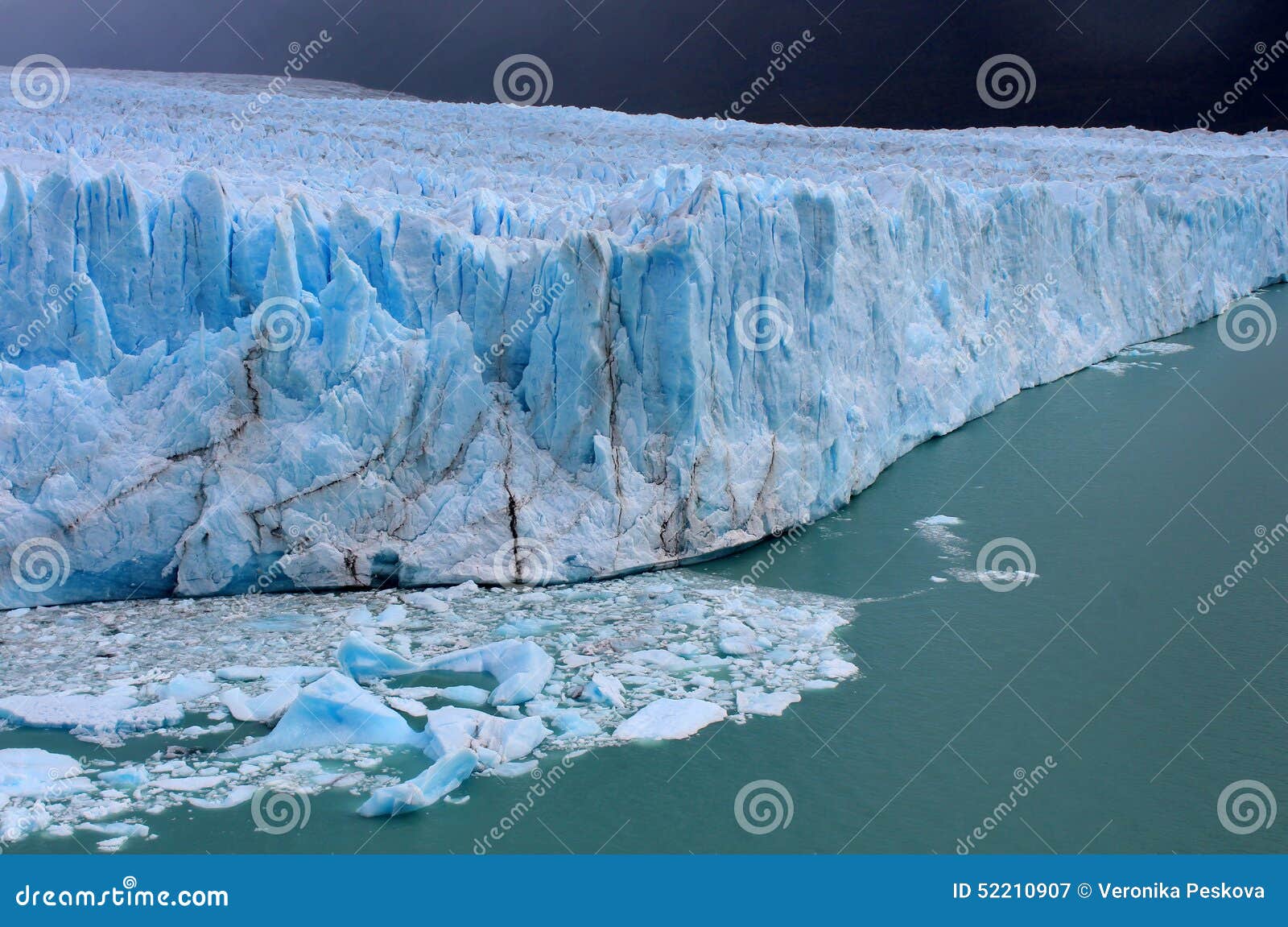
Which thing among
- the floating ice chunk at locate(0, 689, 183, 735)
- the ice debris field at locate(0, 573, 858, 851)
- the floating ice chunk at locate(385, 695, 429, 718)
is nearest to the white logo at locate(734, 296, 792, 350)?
the ice debris field at locate(0, 573, 858, 851)

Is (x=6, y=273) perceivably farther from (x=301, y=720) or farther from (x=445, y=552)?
(x=301, y=720)

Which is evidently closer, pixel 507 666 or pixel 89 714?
pixel 89 714

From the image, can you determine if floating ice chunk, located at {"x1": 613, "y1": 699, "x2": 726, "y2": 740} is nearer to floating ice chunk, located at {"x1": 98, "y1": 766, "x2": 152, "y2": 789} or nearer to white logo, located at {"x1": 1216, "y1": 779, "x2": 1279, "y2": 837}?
floating ice chunk, located at {"x1": 98, "y1": 766, "x2": 152, "y2": 789}

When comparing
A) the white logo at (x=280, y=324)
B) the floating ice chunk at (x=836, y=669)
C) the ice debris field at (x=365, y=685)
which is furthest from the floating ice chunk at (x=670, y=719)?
the white logo at (x=280, y=324)

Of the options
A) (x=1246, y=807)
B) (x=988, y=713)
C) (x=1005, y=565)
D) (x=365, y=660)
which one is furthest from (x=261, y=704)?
(x=1005, y=565)

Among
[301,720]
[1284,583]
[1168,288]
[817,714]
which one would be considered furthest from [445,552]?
[1168,288]

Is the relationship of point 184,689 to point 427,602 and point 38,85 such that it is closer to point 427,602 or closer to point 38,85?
point 427,602
